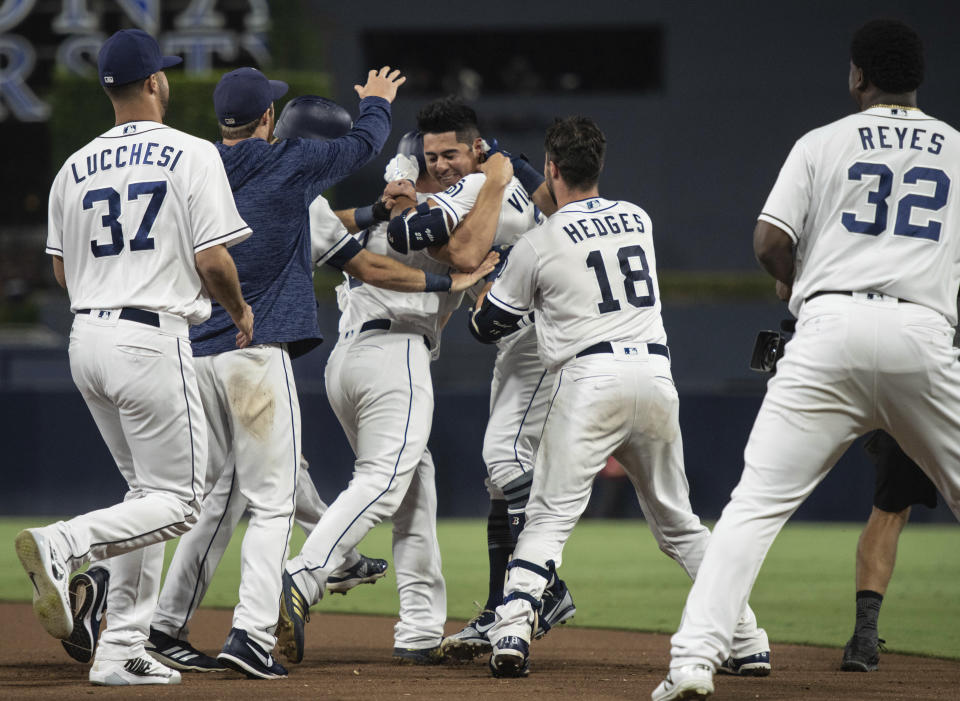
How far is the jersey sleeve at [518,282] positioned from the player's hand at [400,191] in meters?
0.69

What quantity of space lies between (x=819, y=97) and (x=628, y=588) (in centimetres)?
1522

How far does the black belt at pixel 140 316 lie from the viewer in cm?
400

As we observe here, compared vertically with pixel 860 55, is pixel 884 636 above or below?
below

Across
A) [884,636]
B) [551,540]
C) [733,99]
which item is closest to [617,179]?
[733,99]

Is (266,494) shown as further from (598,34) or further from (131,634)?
(598,34)

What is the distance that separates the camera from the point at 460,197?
486 centimetres

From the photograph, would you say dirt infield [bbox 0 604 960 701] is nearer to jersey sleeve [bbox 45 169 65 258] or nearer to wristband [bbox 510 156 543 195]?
jersey sleeve [bbox 45 169 65 258]

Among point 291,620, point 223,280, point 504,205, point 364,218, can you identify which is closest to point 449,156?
point 504,205

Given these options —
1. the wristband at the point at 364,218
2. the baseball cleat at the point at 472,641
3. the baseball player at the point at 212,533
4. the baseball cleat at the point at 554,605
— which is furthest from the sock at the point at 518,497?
the wristband at the point at 364,218

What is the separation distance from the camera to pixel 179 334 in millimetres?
4066

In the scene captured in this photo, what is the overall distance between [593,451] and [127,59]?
210 cm

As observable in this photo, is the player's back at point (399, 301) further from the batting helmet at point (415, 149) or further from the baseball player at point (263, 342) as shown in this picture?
the baseball player at point (263, 342)

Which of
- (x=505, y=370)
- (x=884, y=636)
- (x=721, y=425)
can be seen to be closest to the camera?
(x=505, y=370)

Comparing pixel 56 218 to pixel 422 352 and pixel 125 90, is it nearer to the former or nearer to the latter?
pixel 125 90
